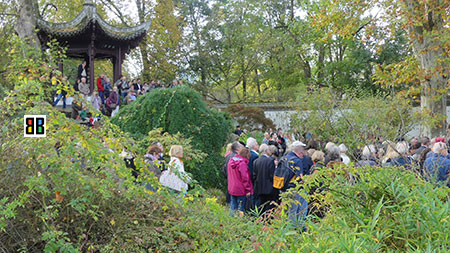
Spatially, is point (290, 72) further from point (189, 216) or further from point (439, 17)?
point (189, 216)

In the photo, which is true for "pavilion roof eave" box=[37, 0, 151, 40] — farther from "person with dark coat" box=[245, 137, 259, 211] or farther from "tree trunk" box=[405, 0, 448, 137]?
"tree trunk" box=[405, 0, 448, 137]

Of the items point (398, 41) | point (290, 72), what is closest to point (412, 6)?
point (398, 41)

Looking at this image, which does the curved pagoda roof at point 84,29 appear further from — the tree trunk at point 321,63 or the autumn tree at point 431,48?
the tree trunk at point 321,63

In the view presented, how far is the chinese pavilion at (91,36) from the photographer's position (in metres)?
17.2

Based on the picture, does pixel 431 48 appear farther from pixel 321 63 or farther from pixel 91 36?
pixel 321 63

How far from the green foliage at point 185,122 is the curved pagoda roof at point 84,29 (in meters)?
8.37

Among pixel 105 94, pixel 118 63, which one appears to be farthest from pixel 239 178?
pixel 118 63

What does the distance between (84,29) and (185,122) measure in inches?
382

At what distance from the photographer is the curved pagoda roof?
56.2 feet

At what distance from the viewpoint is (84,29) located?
17172 mm

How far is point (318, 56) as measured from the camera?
109ft

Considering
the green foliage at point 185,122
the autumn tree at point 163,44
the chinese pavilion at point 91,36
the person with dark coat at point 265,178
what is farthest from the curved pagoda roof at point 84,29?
the person with dark coat at point 265,178

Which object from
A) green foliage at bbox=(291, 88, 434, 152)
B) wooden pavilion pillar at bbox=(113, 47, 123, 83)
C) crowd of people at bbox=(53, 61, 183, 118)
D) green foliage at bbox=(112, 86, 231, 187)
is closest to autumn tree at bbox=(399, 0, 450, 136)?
green foliage at bbox=(291, 88, 434, 152)

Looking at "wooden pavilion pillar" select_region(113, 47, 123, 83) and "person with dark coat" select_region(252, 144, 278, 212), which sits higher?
"wooden pavilion pillar" select_region(113, 47, 123, 83)
